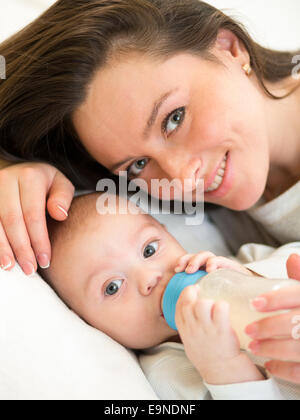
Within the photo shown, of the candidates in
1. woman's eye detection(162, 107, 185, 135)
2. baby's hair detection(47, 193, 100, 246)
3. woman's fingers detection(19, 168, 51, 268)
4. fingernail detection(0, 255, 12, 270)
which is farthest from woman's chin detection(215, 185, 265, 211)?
fingernail detection(0, 255, 12, 270)

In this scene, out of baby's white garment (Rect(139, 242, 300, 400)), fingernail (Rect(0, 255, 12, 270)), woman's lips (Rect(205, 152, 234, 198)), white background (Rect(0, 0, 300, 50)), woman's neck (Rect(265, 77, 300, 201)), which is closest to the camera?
baby's white garment (Rect(139, 242, 300, 400))

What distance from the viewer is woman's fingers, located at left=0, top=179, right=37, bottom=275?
99cm

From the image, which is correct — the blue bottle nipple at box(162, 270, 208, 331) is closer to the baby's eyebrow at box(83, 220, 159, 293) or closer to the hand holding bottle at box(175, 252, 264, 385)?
the hand holding bottle at box(175, 252, 264, 385)

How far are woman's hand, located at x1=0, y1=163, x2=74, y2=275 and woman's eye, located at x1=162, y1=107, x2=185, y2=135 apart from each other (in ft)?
0.99

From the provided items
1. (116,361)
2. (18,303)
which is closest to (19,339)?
(18,303)

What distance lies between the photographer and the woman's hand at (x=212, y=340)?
76cm

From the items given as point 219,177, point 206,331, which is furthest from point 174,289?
point 219,177

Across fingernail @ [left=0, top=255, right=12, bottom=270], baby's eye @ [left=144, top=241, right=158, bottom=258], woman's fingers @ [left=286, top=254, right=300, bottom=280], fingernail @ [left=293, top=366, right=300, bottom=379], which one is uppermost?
woman's fingers @ [left=286, top=254, right=300, bottom=280]

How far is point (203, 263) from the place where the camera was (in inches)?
39.8

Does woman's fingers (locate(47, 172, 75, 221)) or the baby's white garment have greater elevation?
woman's fingers (locate(47, 172, 75, 221))

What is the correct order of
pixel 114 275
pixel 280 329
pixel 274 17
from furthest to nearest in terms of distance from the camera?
pixel 274 17 → pixel 114 275 → pixel 280 329

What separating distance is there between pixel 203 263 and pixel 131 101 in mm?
423

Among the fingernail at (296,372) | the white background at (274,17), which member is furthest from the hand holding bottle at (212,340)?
the white background at (274,17)

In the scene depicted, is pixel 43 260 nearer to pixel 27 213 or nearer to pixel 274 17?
pixel 27 213
